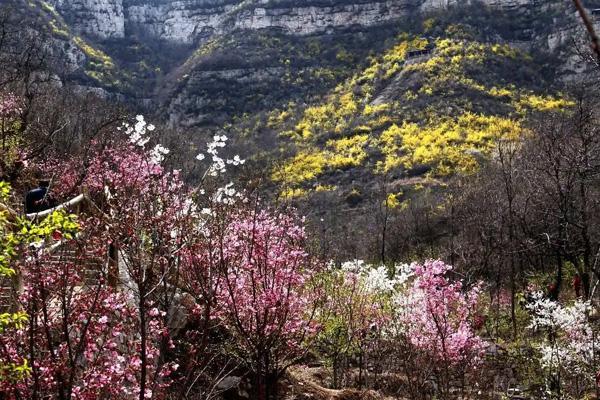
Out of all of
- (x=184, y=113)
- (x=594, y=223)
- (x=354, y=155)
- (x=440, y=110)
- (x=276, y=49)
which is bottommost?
(x=594, y=223)

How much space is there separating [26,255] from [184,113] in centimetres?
7751

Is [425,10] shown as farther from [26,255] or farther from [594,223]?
[26,255]

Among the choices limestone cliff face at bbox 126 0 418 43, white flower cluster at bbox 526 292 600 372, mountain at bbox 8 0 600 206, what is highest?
limestone cliff face at bbox 126 0 418 43

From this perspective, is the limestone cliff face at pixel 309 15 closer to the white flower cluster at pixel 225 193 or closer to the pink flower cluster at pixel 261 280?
the pink flower cluster at pixel 261 280

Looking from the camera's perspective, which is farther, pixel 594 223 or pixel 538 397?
pixel 594 223

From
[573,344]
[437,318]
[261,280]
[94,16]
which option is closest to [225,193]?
[261,280]

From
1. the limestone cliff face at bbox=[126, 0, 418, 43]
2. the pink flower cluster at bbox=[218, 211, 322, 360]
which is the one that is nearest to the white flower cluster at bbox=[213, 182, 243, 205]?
the pink flower cluster at bbox=[218, 211, 322, 360]

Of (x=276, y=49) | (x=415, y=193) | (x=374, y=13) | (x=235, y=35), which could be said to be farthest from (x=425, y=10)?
(x=415, y=193)

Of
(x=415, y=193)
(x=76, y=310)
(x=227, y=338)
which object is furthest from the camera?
(x=415, y=193)

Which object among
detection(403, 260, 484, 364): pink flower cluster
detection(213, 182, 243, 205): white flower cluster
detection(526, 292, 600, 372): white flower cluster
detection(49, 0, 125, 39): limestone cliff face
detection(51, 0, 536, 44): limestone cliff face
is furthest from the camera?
detection(49, 0, 125, 39): limestone cliff face

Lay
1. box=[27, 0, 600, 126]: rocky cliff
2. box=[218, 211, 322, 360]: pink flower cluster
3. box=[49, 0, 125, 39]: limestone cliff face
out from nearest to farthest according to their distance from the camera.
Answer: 1. box=[218, 211, 322, 360]: pink flower cluster
2. box=[27, 0, 600, 126]: rocky cliff
3. box=[49, 0, 125, 39]: limestone cliff face

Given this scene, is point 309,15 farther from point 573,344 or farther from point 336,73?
point 573,344

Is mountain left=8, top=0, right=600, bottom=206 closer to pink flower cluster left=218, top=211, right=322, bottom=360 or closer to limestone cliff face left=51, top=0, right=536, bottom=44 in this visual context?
limestone cliff face left=51, top=0, right=536, bottom=44

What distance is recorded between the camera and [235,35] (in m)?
95.3
